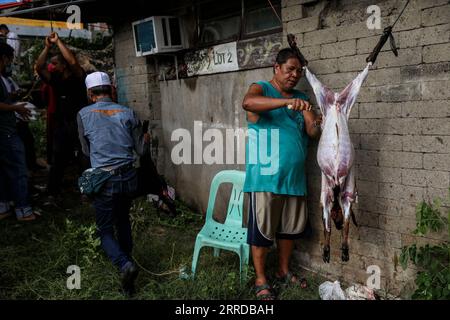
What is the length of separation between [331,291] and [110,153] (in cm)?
220

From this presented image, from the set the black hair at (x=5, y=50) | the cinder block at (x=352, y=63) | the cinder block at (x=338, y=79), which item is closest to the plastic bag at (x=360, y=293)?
the cinder block at (x=338, y=79)

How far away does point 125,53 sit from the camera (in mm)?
6684

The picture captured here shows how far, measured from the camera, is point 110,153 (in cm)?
354

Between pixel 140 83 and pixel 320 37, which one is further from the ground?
pixel 320 37

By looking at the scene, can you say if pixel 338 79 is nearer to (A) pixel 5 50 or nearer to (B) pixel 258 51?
(B) pixel 258 51

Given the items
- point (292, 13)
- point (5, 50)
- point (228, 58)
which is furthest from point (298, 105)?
point (5, 50)

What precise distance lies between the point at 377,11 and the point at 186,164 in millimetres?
3435

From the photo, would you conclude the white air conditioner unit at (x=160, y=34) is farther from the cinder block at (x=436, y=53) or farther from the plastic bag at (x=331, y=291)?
the plastic bag at (x=331, y=291)

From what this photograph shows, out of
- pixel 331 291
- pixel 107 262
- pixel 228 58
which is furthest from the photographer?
pixel 228 58

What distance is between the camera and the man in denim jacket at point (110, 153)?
139 inches

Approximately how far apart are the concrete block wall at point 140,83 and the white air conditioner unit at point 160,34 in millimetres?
506

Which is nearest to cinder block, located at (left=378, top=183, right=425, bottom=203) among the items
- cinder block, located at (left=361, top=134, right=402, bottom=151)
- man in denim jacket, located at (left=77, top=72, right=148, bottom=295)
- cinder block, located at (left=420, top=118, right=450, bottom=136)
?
cinder block, located at (left=361, top=134, right=402, bottom=151)
